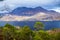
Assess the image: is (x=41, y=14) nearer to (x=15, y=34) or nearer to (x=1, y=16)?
(x=1, y=16)

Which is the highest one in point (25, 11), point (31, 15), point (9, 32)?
point (9, 32)

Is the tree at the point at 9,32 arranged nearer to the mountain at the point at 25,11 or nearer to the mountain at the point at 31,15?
the mountain at the point at 31,15

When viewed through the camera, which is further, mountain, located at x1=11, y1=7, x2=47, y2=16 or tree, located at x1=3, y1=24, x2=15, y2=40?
mountain, located at x1=11, y1=7, x2=47, y2=16

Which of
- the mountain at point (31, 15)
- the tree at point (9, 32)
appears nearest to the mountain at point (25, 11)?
the mountain at point (31, 15)

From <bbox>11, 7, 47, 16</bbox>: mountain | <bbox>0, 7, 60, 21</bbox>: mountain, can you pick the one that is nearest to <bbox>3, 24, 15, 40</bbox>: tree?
<bbox>0, 7, 60, 21</bbox>: mountain

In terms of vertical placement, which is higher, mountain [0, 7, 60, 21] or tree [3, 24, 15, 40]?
tree [3, 24, 15, 40]

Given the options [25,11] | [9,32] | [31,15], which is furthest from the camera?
[25,11]

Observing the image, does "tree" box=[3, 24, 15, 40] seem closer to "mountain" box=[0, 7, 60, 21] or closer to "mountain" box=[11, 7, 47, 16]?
"mountain" box=[0, 7, 60, 21]

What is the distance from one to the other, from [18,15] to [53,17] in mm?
3475

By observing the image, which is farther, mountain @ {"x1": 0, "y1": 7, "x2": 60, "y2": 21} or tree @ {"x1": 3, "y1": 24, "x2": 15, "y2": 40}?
mountain @ {"x1": 0, "y1": 7, "x2": 60, "y2": 21}

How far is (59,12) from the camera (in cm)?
1959

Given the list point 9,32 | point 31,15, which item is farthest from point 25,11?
point 9,32

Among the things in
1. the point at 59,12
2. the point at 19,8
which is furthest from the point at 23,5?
the point at 59,12

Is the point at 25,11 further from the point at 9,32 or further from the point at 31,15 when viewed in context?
the point at 9,32
